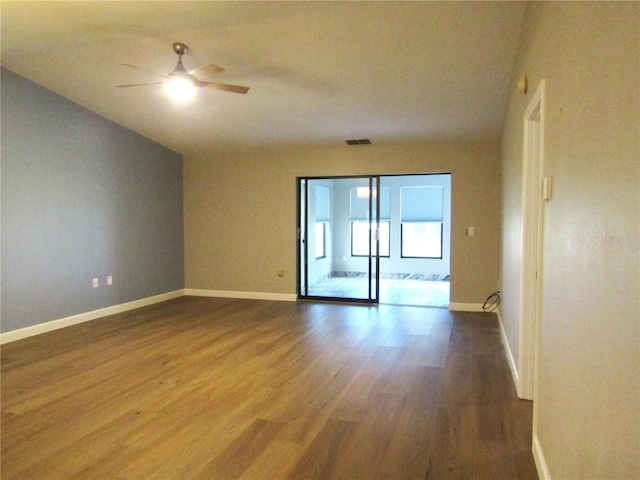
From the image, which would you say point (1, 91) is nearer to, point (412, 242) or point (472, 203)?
point (472, 203)

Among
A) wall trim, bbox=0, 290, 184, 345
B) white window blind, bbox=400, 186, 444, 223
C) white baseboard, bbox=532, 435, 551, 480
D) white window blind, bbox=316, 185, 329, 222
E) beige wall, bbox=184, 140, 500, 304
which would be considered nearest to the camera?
white baseboard, bbox=532, 435, 551, 480

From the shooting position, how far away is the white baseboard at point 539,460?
190 cm

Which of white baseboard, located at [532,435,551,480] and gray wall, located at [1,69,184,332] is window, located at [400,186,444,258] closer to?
gray wall, located at [1,69,184,332]

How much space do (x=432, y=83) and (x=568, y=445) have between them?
11.5ft

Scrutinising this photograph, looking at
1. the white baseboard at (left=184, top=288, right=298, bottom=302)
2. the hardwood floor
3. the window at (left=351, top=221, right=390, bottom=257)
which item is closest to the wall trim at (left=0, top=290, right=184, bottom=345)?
the hardwood floor

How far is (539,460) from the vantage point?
2.05 metres

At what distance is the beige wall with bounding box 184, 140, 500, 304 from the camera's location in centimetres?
590

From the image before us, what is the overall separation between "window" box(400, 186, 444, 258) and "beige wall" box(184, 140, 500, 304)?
3.17 metres

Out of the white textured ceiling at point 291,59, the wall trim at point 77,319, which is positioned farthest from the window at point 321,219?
the wall trim at point 77,319

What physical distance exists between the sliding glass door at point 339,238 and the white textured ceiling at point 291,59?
1385mm

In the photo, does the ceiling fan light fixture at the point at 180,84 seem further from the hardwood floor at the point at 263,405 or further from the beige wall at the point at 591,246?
the beige wall at the point at 591,246

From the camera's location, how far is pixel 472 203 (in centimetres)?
593

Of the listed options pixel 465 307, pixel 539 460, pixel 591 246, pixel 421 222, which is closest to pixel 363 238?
pixel 465 307

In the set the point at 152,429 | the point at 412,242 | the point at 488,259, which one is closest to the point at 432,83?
the point at 488,259
